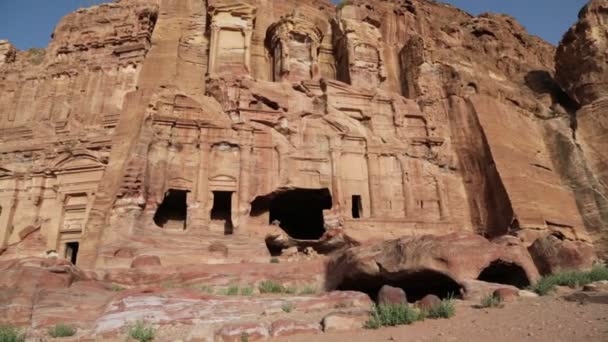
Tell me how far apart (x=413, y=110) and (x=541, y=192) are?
831cm

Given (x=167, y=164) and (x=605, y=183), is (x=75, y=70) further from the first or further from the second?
(x=605, y=183)

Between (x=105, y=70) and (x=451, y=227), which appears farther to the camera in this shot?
(x=105, y=70)

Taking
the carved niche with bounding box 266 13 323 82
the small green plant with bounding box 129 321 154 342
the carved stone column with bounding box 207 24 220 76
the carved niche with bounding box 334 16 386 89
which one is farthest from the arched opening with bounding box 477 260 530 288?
the carved stone column with bounding box 207 24 220 76

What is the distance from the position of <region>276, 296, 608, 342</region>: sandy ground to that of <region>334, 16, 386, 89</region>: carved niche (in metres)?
22.6

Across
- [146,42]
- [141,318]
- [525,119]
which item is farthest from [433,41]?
[141,318]

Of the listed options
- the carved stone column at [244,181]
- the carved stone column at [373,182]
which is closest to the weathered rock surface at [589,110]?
the carved stone column at [373,182]

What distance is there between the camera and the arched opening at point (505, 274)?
12359 mm

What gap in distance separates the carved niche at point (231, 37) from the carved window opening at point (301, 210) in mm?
9000

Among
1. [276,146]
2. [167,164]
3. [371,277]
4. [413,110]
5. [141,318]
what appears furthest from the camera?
[413,110]

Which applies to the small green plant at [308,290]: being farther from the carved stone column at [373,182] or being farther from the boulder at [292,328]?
the carved stone column at [373,182]

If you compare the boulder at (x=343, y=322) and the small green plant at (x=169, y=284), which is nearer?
the boulder at (x=343, y=322)

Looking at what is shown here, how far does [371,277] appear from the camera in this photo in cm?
1270

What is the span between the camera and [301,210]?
87.5 feet

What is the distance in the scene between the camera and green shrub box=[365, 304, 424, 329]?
9.12 m
